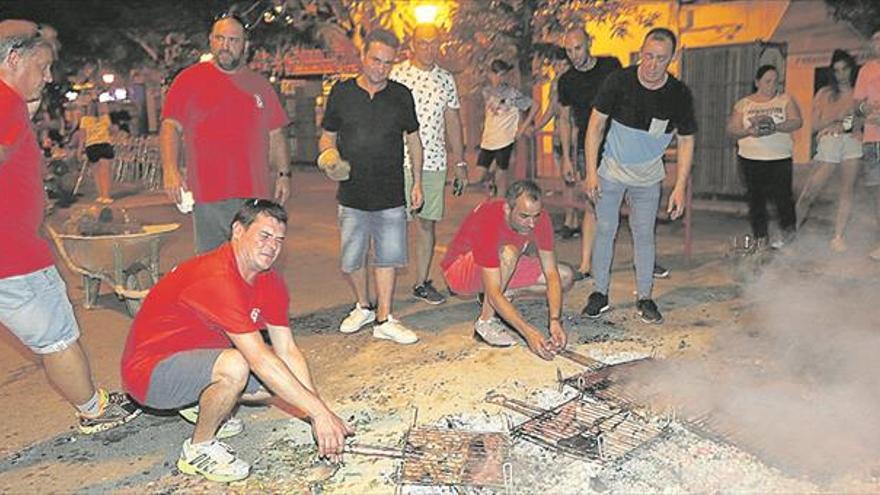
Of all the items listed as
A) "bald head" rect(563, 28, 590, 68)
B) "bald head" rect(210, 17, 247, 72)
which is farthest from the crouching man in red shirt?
"bald head" rect(563, 28, 590, 68)

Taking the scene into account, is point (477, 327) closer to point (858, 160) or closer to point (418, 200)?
point (418, 200)

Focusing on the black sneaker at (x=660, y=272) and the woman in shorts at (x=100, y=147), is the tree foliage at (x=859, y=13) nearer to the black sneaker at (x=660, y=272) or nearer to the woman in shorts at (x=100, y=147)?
the black sneaker at (x=660, y=272)

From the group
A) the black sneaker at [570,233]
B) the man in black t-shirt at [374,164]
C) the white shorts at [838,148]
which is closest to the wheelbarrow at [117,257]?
the man in black t-shirt at [374,164]

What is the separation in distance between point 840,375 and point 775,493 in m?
1.62

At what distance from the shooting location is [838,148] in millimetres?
7969

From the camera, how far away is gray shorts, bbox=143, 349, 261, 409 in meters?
3.64

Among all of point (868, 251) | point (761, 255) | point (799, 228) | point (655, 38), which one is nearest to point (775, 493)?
point (655, 38)

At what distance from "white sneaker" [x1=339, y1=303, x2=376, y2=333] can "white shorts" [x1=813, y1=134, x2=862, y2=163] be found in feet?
16.4

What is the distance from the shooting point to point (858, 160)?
786 cm

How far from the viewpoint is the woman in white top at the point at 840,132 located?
7.83 m

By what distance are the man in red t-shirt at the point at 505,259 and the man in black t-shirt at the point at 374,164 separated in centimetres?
47

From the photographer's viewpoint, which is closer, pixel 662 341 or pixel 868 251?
pixel 662 341

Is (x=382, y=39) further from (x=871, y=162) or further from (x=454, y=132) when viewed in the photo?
(x=871, y=162)

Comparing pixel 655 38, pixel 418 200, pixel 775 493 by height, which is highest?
pixel 655 38
